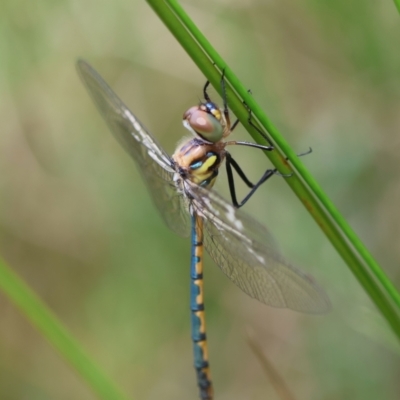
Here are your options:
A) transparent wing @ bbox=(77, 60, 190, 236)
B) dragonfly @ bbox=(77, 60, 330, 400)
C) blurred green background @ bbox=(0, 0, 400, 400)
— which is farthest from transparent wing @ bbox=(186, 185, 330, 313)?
blurred green background @ bbox=(0, 0, 400, 400)

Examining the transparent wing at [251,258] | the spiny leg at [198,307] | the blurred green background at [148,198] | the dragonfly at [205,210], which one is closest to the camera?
the transparent wing at [251,258]

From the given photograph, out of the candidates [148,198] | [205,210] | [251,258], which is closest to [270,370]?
[251,258]

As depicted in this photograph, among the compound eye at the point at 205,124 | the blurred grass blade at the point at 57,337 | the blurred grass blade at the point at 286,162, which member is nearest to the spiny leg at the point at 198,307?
the compound eye at the point at 205,124

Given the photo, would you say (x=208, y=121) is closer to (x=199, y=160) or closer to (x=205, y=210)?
(x=199, y=160)

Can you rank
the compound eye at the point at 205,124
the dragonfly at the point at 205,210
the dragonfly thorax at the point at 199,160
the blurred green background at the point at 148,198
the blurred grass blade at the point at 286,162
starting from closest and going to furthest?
the blurred grass blade at the point at 286,162, the dragonfly at the point at 205,210, the compound eye at the point at 205,124, the dragonfly thorax at the point at 199,160, the blurred green background at the point at 148,198

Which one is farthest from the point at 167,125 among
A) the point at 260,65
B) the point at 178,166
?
the point at 178,166

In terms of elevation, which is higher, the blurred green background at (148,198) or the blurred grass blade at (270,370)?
the blurred green background at (148,198)

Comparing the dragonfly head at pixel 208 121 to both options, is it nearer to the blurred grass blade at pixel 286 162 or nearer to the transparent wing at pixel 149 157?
the transparent wing at pixel 149 157
